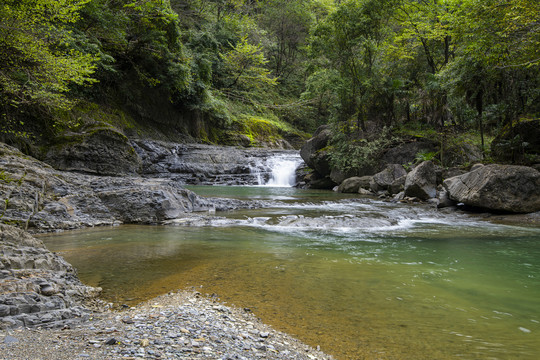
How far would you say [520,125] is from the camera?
1000 centimetres

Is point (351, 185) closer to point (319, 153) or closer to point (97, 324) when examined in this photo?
point (319, 153)

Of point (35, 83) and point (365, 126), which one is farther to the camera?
point (365, 126)

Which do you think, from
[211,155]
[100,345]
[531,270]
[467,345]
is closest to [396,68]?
[211,155]

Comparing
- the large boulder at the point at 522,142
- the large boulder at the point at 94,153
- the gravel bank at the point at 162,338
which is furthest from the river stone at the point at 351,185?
the gravel bank at the point at 162,338

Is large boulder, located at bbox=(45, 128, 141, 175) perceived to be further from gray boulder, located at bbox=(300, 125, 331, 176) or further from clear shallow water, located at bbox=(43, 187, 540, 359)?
gray boulder, located at bbox=(300, 125, 331, 176)

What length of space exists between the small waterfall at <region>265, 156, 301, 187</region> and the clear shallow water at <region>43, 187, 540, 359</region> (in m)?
12.7

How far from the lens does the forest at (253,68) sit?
27.4ft

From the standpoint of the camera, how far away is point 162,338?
205cm

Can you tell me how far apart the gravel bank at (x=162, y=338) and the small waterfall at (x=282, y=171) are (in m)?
17.1

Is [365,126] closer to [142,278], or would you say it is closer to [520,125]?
[520,125]

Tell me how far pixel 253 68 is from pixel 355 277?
25.9 metres

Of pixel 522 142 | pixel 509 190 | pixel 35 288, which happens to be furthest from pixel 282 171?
pixel 35 288

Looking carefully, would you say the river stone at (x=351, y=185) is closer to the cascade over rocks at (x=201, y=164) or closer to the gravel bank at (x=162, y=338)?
the cascade over rocks at (x=201, y=164)

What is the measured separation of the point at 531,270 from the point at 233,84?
28466 mm
